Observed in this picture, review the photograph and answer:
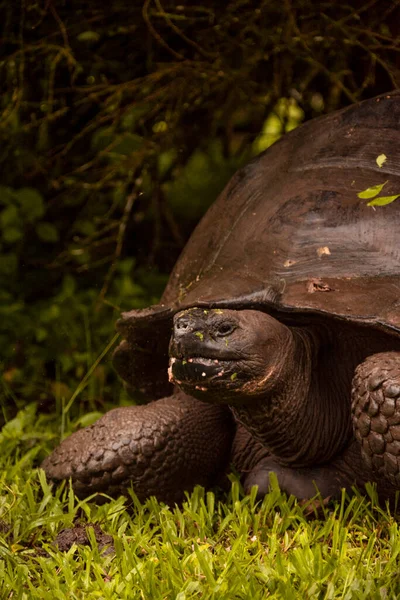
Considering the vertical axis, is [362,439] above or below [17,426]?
above

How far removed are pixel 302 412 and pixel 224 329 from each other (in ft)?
1.59

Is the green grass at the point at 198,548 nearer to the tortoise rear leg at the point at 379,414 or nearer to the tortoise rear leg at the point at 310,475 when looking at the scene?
the tortoise rear leg at the point at 310,475

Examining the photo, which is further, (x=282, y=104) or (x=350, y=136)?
(x=282, y=104)

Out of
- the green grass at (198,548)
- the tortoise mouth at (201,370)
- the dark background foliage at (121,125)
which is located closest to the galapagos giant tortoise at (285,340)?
the tortoise mouth at (201,370)

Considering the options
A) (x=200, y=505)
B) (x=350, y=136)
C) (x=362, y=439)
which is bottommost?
(x=200, y=505)

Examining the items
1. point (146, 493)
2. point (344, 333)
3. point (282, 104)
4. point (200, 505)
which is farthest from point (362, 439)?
point (282, 104)

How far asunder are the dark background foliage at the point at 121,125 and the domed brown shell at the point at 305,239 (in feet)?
3.28

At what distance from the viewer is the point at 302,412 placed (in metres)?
3.07

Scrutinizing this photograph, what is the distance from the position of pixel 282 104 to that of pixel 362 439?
3069 millimetres

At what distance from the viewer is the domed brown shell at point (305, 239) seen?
2.96 meters

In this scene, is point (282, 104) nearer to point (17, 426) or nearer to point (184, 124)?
point (184, 124)

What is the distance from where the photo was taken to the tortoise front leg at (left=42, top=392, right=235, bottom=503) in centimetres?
323

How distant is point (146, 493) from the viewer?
326 centimetres

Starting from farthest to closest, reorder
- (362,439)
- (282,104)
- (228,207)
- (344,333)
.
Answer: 1. (282,104)
2. (228,207)
3. (344,333)
4. (362,439)
